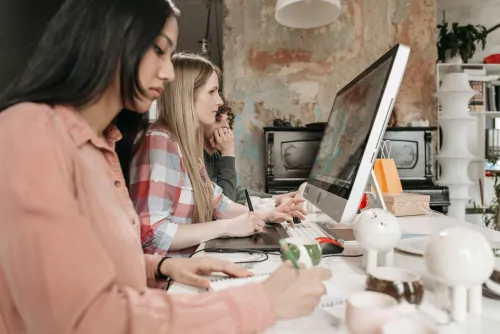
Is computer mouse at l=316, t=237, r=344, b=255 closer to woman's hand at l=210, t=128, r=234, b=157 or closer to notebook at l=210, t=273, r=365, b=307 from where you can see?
notebook at l=210, t=273, r=365, b=307

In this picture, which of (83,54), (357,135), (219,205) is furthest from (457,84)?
(83,54)

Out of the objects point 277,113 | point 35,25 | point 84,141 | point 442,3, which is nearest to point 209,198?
point 84,141

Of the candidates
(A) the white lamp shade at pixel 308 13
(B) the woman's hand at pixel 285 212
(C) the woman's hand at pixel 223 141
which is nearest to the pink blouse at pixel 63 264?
(B) the woman's hand at pixel 285 212

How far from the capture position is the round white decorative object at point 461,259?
1.92 ft

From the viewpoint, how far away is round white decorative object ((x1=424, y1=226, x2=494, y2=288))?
584mm

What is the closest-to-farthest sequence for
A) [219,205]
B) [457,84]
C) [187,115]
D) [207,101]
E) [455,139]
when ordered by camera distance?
1. [187,115]
2. [207,101]
3. [219,205]
4. [457,84]
5. [455,139]

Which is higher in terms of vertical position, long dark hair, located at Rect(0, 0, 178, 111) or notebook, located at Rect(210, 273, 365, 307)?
long dark hair, located at Rect(0, 0, 178, 111)

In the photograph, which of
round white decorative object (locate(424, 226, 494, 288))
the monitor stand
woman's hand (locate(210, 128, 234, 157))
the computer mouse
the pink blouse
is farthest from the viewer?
woman's hand (locate(210, 128, 234, 157))

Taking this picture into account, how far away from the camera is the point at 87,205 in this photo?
0.57m

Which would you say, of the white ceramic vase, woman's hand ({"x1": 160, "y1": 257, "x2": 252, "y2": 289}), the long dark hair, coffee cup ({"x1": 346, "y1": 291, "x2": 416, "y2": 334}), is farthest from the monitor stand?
the white ceramic vase

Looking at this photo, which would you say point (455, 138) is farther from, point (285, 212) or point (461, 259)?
point (461, 259)

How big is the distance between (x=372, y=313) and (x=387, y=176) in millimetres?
1186

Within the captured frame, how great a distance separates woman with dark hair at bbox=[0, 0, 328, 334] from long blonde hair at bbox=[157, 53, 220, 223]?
583 millimetres

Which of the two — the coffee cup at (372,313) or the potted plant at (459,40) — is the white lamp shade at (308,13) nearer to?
the coffee cup at (372,313)
